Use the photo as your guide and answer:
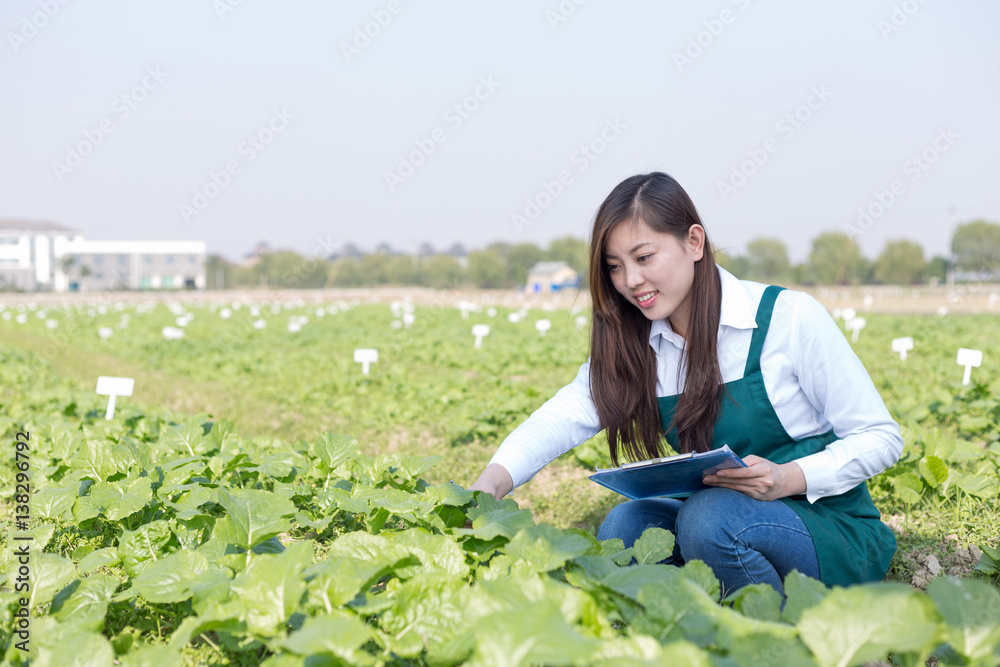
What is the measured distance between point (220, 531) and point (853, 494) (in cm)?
189

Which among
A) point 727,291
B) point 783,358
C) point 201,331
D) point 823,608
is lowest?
point 201,331

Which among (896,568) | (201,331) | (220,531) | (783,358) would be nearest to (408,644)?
(220,531)

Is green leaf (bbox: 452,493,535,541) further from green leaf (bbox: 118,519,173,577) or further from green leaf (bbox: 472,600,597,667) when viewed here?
green leaf (bbox: 118,519,173,577)

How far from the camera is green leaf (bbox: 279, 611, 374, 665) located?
1221 millimetres

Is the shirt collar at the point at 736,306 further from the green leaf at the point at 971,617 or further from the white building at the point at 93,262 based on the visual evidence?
the white building at the point at 93,262

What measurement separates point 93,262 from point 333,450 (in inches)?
3250

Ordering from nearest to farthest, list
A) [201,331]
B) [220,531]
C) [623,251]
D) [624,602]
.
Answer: [624,602] → [220,531] → [623,251] → [201,331]

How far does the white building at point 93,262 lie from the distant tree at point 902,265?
64.0 metres

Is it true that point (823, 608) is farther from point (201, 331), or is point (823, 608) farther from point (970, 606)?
point (201, 331)

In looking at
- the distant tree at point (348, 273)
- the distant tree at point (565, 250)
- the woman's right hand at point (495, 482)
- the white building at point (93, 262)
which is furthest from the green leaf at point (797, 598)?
the white building at point (93, 262)

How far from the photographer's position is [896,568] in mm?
2758

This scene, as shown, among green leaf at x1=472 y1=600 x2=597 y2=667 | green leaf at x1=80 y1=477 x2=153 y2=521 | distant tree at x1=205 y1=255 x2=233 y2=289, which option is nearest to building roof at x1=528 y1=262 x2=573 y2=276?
distant tree at x1=205 y1=255 x2=233 y2=289

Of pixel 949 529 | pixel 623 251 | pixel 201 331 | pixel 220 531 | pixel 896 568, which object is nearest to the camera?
pixel 220 531

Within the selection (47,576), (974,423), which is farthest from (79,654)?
(974,423)
